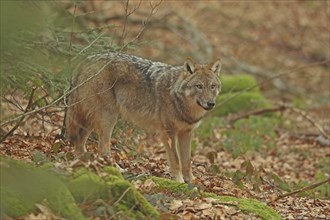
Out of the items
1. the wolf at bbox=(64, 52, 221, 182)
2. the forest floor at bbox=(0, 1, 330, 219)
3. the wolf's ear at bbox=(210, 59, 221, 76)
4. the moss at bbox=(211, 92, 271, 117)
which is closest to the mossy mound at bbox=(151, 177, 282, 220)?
the forest floor at bbox=(0, 1, 330, 219)

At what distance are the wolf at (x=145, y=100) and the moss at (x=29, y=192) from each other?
3454 mm

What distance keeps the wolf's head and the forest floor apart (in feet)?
2.82

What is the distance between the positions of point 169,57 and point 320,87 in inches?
207

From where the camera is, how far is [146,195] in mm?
7391

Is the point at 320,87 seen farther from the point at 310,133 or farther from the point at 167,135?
the point at 167,135

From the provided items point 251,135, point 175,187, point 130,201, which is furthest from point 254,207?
point 251,135

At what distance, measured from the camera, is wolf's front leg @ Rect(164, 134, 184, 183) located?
9883 millimetres

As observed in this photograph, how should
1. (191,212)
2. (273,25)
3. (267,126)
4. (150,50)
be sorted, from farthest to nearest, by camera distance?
(273,25), (150,50), (267,126), (191,212)

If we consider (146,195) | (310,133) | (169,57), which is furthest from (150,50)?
(146,195)

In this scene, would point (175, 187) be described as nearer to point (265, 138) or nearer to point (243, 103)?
point (265, 138)

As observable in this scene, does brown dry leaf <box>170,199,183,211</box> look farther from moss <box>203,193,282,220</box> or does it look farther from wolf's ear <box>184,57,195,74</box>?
wolf's ear <box>184,57,195,74</box>

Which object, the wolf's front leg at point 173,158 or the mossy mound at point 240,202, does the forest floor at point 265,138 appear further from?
the wolf's front leg at point 173,158

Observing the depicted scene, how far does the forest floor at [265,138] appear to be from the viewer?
30.1 ft

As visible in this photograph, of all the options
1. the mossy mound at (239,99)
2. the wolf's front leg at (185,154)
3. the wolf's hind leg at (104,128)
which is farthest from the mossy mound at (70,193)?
the mossy mound at (239,99)
